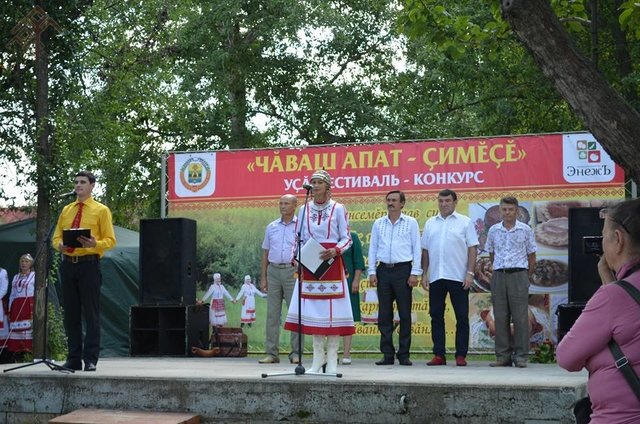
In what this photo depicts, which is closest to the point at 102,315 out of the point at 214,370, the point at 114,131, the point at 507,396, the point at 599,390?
the point at 114,131

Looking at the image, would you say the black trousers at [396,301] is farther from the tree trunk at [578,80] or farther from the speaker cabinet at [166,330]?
the tree trunk at [578,80]

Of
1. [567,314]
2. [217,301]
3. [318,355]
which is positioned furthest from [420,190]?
[318,355]

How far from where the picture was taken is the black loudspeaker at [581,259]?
9.31 m

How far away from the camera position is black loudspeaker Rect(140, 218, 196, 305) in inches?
430

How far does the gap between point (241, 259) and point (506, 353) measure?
375 centimetres

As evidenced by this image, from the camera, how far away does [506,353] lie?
30.2 feet

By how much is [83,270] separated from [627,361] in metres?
5.62

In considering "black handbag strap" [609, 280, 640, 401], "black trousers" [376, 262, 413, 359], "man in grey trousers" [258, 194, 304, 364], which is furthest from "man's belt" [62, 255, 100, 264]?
"black handbag strap" [609, 280, 640, 401]

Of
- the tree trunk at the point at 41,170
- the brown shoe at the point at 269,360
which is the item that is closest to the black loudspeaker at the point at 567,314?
the brown shoe at the point at 269,360

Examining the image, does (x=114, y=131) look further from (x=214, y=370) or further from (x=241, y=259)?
(x=214, y=370)

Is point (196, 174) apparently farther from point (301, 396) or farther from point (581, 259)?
point (301, 396)

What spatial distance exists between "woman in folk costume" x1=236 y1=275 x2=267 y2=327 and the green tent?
10.7 feet

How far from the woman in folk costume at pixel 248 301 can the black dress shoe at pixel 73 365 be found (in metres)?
3.79

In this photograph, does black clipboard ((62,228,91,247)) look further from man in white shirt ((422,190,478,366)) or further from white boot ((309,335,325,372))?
man in white shirt ((422,190,478,366))
